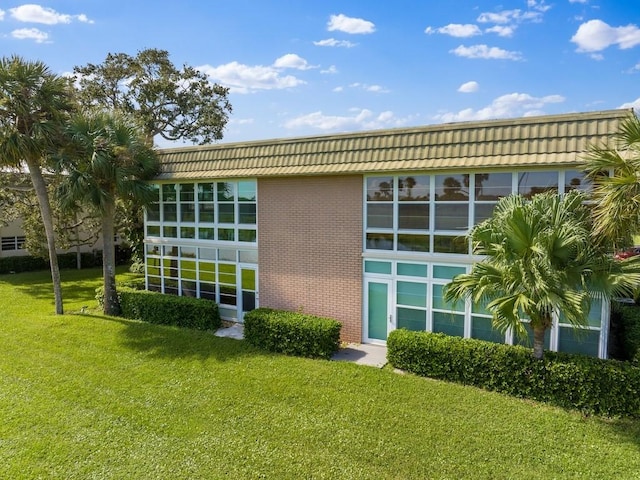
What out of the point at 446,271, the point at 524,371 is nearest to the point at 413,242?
the point at 446,271

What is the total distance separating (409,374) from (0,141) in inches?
506

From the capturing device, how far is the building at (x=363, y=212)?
9453 mm

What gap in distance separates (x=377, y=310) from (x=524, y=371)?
4120 mm

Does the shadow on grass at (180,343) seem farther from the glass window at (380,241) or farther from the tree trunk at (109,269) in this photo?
the glass window at (380,241)

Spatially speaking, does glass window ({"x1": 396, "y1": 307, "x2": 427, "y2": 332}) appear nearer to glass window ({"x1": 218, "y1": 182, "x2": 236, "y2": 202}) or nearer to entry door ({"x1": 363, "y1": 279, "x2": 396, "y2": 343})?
entry door ({"x1": 363, "y1": 279, "x2": 396, "y2": 343})

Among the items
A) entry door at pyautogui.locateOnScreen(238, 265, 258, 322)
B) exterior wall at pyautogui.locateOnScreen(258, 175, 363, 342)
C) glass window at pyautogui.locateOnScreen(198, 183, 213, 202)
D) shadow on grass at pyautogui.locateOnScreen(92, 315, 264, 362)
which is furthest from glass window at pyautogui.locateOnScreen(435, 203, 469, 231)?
glass window at pyautogui.locateOnScreen(198, 183, 213, 202)

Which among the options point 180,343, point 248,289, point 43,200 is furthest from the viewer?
point 43,200

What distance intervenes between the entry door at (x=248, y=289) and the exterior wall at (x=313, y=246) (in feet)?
1.12

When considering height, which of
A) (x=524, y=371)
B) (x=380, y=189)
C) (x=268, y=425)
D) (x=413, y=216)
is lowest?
(x=268, y=425)

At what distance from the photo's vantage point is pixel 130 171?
45.3 feet

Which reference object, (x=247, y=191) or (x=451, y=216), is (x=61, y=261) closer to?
(x=247, y=191)

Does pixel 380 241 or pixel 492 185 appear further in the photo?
pixel 380 241

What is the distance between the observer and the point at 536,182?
9.48m

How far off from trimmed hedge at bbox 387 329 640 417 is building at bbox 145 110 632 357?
101cm
